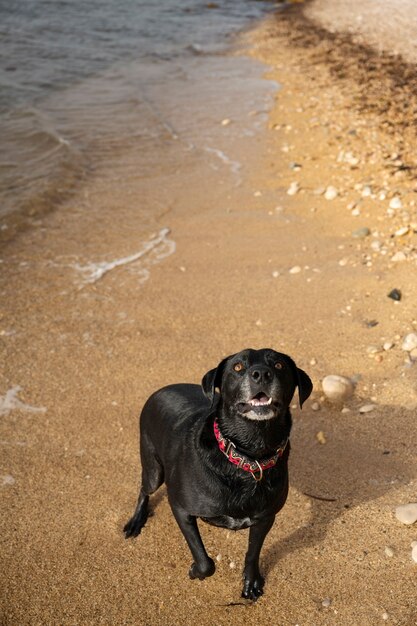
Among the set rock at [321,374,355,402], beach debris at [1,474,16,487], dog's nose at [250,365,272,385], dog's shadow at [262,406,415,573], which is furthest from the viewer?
rock at [321,374,355,402]

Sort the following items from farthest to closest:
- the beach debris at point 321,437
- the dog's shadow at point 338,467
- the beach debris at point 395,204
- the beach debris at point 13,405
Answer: the beach debris at point 395,204, the beach debris at point 13,405, the beach debris at point 321,437, the dog's shadow at point 338,467

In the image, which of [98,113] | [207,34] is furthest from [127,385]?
[207,34]

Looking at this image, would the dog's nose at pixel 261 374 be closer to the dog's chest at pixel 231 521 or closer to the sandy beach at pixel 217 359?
the dog's chest at pixel 231 521

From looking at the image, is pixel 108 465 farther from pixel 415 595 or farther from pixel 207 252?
pixel 207 252

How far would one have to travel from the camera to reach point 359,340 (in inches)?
235

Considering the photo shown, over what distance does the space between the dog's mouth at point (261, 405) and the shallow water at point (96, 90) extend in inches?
256

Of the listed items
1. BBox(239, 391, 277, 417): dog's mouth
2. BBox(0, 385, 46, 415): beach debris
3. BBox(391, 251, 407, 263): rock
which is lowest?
BBox(0, 385, 46, 415): beach debris

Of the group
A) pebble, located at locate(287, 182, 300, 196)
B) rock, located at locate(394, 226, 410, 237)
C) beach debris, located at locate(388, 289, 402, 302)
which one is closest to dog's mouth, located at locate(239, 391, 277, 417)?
beach debris, located at locate(388, 289, 402, 302)

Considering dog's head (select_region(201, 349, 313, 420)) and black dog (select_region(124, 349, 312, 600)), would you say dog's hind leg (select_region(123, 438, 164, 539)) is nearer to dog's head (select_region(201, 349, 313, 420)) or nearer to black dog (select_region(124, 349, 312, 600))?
black dog (select_region(124, 349, 312, 600))

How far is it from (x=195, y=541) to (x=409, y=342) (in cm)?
305

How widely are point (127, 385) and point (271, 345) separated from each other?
4.99ft

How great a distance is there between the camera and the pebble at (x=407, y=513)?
4.05 m

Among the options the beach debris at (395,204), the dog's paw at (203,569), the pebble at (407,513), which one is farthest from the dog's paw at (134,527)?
the beach debris at (395,204)

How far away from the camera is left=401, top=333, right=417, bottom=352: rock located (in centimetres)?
563
